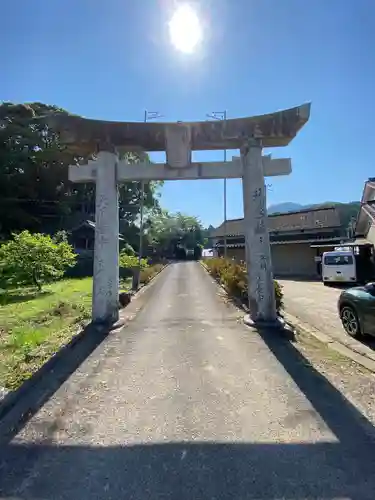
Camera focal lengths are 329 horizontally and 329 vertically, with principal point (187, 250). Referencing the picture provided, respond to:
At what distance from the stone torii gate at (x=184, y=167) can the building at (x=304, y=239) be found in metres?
16.4

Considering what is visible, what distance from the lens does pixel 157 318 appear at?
28.8 feet

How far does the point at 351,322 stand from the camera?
7.20 m

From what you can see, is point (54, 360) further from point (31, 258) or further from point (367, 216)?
point (367, 216)

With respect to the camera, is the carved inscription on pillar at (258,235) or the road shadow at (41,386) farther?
the carved inscription on pillar at (258,235)

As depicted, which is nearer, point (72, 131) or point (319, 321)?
point (72, 131)

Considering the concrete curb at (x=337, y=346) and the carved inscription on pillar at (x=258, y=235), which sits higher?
the carved inscription on pillar at (x=258, y=235)

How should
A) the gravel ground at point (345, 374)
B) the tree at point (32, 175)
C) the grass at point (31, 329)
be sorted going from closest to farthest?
1. the gravel ground at point (345, 374)
2. the grass at point (31, 329)
3. the tree at point (32, 175)

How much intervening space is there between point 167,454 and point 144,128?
6.60 metres

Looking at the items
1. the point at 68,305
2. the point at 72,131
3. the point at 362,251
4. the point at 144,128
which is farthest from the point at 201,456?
the point at 362,251

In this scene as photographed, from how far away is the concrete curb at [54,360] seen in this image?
3947 millimetres

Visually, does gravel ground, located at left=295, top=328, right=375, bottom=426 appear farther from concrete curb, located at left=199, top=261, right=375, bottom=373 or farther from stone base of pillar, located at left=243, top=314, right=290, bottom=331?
stone base of pillar, located at left=243, top=314, right=290, bottom=331

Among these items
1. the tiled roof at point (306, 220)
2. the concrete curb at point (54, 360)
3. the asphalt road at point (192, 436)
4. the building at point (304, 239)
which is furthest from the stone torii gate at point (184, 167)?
the tiled roof at point (306, 220)

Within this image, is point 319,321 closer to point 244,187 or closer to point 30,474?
point 244,187

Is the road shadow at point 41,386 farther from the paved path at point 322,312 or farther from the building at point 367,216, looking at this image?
the building at point 367,216
